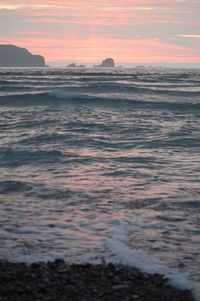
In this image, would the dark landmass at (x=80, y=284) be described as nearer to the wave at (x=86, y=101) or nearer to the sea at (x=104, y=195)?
the sea at (x=104, y=195)

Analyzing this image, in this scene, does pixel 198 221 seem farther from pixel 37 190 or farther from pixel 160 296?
pixel 37 190

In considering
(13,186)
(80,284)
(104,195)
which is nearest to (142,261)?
(80,284)

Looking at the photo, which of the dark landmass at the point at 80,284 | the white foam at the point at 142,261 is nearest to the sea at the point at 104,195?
the white foam at the point at 142,261

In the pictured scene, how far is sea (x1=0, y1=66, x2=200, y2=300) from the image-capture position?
5.74 metres

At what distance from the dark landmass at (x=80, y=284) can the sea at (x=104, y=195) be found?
9.3 inches

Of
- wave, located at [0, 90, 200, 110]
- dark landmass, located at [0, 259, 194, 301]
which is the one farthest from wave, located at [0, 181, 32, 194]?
wave, located at [0, 90, 200, 110]

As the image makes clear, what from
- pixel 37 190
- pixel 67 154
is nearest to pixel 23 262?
pixel 37 190

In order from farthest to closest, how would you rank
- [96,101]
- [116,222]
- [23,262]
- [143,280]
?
[96,101], [116,222], [23,262], [143,280]

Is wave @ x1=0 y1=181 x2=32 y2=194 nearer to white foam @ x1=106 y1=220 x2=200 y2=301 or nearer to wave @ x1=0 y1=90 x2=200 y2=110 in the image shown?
white foam @ x1=106 y1=220 x2=200 y2=301

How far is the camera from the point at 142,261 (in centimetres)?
547

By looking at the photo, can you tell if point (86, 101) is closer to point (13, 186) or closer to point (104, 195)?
point (13, 186)

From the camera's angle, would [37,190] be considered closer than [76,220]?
No

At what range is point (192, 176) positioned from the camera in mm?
9648

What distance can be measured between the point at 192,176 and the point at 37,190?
130 inches
